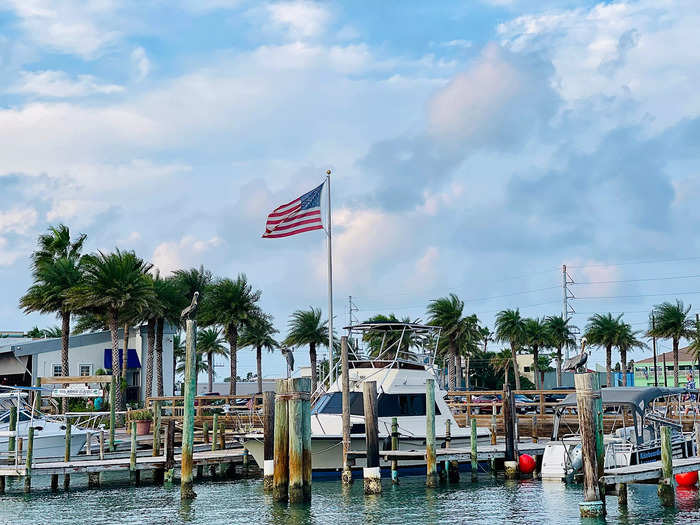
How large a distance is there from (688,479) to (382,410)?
382 inches

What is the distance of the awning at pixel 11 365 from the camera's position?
60844 millimetres

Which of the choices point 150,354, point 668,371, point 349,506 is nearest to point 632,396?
point 349,506

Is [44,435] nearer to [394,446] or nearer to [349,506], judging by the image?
[394,446]

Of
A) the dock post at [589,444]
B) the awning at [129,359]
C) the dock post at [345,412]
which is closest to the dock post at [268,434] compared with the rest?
the dock post at [345,412]

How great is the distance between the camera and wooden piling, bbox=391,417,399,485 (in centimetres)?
2769

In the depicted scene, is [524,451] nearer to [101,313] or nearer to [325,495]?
[325,495]

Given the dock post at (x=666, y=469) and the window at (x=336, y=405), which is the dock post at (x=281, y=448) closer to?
the window at (x=336, y=405)

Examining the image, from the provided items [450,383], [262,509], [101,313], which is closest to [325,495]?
[262,509]

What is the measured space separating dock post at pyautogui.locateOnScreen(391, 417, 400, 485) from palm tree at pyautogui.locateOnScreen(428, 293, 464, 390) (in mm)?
42080

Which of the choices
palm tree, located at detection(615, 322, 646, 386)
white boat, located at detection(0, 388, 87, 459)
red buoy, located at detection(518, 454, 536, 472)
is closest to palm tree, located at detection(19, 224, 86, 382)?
white boat, located at detection(0, 388, 87, 459)

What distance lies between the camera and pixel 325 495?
86.0 ft

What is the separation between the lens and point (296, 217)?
36.5 meters

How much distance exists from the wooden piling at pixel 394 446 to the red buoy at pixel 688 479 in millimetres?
8117

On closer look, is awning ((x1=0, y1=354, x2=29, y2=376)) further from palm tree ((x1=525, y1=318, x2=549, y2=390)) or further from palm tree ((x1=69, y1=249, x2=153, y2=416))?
palm tree ((x1=525, y1=318, x2=549, y2=390))
